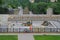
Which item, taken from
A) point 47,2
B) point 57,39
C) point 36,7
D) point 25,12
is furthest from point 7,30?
point 47,2

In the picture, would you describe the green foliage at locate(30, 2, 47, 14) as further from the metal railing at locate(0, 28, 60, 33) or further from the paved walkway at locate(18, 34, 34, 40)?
the paved walkway at locate(18, 34, 34, 40)

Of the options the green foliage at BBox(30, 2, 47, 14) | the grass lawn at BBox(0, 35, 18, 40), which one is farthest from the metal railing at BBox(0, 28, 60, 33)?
Result: the green foliage at BBox(30, 2, 47, 14)

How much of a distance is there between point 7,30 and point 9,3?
16498 millimetres

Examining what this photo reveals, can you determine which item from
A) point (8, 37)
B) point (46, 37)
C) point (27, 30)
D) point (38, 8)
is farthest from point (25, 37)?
point (38, 8)

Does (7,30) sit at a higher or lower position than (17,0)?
lower

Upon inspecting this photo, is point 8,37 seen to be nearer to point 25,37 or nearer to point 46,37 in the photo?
point 25,37

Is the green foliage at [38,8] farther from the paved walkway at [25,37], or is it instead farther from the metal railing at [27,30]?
the paved walkway at [25,37]

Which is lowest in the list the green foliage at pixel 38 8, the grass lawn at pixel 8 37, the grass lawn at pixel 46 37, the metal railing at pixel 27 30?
the grass lawn at pixel 46 37

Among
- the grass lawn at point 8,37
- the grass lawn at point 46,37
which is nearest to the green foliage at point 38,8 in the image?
the grass lawn at point 46,37

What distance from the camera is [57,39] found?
665 inches

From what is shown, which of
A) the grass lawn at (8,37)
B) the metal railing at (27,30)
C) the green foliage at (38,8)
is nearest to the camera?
the grass lawn at (8,37)

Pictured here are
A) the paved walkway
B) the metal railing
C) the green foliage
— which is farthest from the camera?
the green foliage

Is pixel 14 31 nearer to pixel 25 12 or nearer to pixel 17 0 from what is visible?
pixel 25 12

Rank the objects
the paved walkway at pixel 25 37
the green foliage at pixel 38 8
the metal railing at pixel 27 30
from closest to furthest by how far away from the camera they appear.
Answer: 1. the paved walkway at pixel 25 37
2. the metal railing at pixel 27 30
3. the green foliage at pixel 38 8
